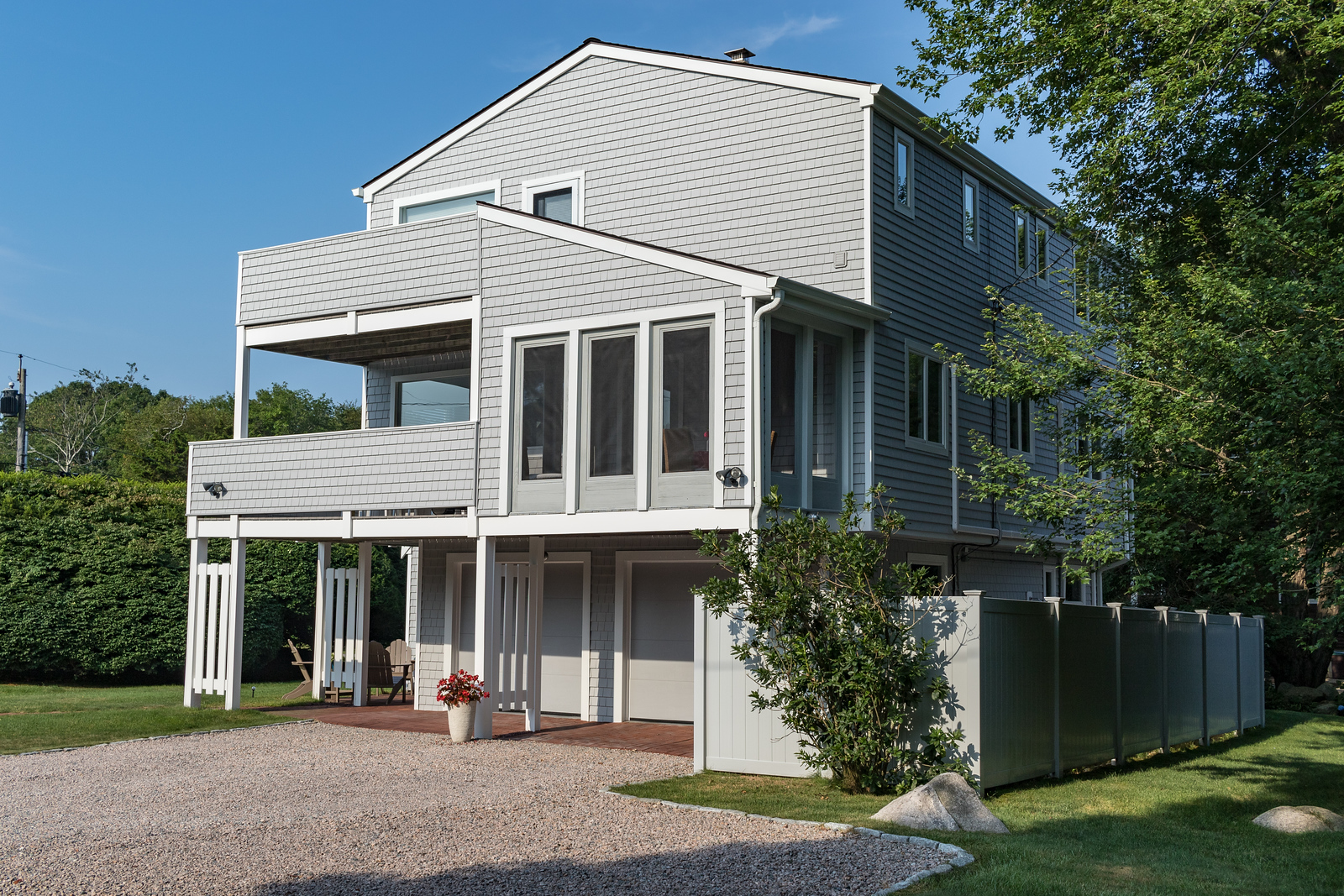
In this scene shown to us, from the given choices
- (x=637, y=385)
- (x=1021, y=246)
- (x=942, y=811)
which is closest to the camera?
(x=942, y=811)

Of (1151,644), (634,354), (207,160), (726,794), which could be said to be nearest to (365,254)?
(634,354)

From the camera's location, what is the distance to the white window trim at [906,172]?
15375 millimetres

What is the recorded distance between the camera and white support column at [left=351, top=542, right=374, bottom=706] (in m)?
17.8

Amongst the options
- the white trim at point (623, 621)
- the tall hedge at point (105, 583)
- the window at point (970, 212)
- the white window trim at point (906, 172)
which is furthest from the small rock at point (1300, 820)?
Result: the tall hedge at point (105, 583)

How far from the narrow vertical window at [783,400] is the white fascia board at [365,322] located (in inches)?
166

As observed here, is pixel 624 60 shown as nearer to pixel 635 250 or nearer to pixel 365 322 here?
pixel 635 250

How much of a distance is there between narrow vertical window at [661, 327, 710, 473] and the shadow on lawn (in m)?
6.09

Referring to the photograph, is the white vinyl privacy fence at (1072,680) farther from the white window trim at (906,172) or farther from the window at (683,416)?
the white window trim at (906,172)

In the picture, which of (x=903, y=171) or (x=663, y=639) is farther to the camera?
(x=663, y=639)

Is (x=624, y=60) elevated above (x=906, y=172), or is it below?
above

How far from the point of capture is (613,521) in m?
13.6

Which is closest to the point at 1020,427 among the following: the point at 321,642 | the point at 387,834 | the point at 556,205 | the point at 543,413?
the point at 556,205

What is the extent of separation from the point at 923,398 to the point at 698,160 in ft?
15.5

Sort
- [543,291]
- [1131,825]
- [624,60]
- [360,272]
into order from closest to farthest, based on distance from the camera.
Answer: [1131,825] < [543,291] < [360,272] < [624,60]
